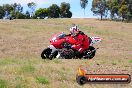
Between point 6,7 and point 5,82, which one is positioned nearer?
point 5,82

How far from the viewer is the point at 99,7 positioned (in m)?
132

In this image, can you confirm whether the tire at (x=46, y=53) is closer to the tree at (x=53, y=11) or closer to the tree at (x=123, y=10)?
the tree at (x=123, y=10)

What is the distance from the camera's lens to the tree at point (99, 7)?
131 meters

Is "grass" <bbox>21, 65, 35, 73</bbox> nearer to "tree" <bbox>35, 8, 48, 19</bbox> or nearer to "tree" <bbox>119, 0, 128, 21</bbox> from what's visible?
"tree" <bbox>119, 0, 128, 21</bbox>

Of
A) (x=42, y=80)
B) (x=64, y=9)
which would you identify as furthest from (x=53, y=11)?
(x=42, y=80)

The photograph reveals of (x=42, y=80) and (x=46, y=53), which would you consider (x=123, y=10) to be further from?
(x=42, y=80)

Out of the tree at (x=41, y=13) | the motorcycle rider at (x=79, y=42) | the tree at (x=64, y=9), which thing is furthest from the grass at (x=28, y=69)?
the tree at (x=64, y=9)

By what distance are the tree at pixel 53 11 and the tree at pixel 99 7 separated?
10843 mm

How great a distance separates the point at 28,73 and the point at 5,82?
6.01ft

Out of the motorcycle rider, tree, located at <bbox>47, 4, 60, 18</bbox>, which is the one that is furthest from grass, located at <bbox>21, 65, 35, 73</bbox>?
tree, located at <bbox>47, 4, 60, 18</bbox>

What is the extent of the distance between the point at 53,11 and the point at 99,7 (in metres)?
14.1

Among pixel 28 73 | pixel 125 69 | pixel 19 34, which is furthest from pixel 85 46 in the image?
pixel 19 34

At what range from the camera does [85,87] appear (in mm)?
10172

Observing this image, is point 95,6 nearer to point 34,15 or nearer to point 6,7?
point 34,15
